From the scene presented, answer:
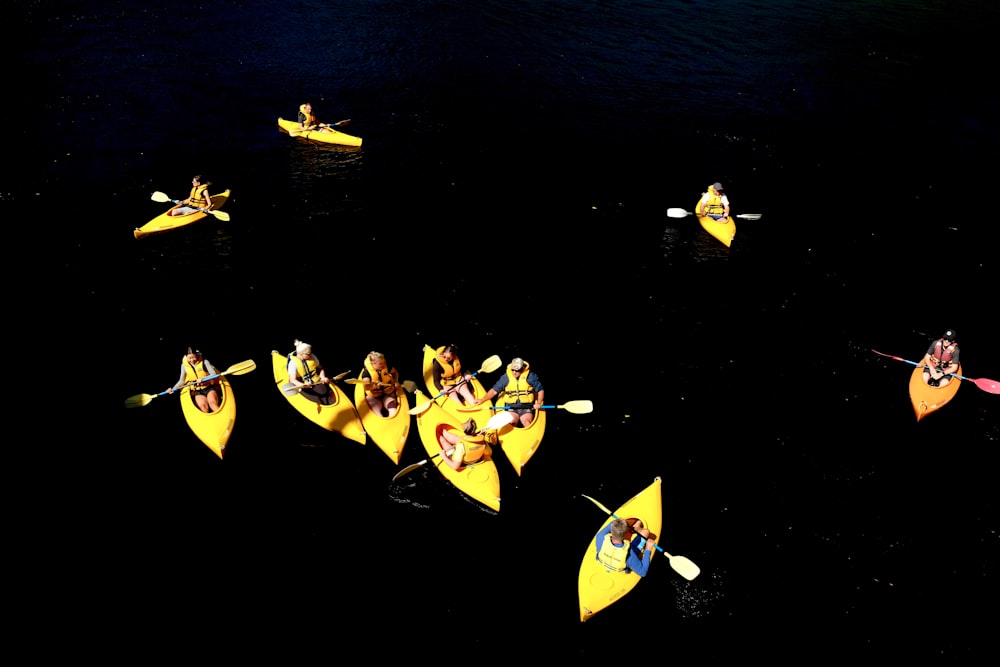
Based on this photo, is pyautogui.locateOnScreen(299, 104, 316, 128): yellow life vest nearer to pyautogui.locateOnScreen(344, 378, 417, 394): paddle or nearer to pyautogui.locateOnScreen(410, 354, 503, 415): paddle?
pyautogui.locateOnScreen(344, 378, 417, 394): paddle

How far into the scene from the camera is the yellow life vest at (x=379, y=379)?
616 inches

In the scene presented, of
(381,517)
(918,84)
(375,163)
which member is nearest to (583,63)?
(375,163)

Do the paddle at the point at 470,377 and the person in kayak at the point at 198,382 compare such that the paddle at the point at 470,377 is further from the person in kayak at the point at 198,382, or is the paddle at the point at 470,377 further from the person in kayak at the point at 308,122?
the person in kayak at the point at 308,122

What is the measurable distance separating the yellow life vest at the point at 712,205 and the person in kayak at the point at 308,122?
14.9 meters

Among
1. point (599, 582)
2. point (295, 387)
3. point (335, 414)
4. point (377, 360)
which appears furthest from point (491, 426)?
point (295, 387)

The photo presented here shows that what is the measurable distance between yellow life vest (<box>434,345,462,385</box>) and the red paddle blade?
12.9 m

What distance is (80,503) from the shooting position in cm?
1425

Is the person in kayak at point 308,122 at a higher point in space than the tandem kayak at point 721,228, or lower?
higher

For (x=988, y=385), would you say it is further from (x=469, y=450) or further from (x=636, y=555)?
(x=469, y=450)

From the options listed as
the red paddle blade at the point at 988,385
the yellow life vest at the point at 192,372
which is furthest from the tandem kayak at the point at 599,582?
the red paddle blade at the point at 988,385

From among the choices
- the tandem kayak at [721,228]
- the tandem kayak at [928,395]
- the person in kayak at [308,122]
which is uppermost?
the person in kayak at [308,122]

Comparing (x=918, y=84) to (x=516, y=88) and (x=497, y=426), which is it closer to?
(x=516, y=88)

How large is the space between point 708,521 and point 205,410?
36.6 feet

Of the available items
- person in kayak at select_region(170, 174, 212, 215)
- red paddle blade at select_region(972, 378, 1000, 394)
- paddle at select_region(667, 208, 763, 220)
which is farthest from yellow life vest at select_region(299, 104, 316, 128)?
red paddle blade at select_region(972, 378, 1000, 394)
